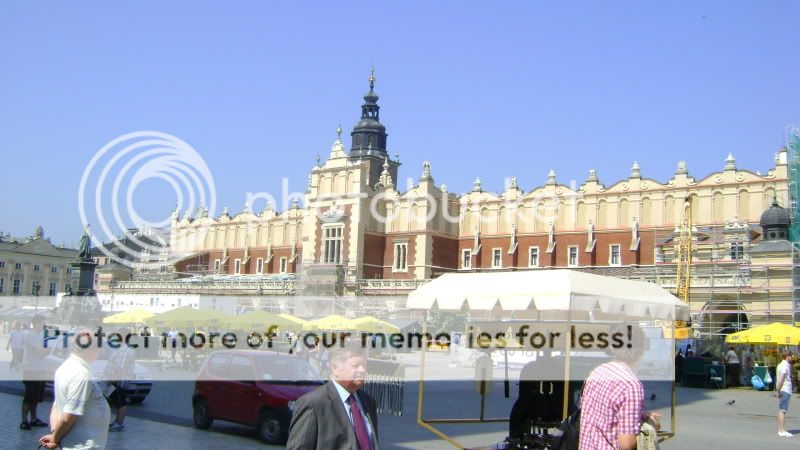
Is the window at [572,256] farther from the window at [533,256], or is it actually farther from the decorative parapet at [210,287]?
the decorative parapet at [210,287]

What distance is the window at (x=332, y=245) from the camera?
56094 millimetres

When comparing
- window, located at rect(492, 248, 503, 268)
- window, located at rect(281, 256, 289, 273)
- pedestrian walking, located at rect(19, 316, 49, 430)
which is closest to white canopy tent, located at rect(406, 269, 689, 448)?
pedestrian walking, located at rect(19, 316, 49, 430)

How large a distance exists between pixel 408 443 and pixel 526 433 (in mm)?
4751

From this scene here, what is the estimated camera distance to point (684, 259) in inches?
1635

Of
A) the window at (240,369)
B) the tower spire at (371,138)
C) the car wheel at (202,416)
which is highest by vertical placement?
the tower spire at (371,138)

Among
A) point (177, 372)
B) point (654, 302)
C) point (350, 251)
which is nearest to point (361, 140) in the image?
point (350, 251)

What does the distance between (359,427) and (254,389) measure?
8583mm

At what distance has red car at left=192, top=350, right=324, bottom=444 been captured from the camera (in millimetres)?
12578

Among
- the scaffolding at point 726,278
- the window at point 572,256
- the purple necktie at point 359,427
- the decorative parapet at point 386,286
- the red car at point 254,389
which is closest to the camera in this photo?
the purple necktie at point 359,427

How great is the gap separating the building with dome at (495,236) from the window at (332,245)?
78mm

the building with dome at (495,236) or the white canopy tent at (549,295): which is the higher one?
the building with dome at (495,236)

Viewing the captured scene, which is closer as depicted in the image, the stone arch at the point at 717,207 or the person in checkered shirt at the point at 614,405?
the person in checkered shirt at the point at 614,405

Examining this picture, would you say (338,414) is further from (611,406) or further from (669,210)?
(669,210)

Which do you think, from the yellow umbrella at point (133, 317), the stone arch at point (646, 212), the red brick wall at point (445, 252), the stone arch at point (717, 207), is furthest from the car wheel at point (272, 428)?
the red brick wall at point (445, 252)
